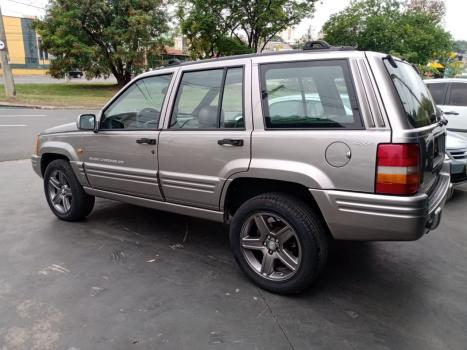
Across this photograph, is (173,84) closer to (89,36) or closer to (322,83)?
(322,83)

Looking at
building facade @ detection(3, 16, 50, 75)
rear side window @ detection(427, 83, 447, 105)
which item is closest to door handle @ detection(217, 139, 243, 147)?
rear side window @ detection(427, 83, 447, 105)

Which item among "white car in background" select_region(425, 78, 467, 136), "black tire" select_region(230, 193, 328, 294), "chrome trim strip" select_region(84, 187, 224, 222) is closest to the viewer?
"black tire" select_region(230, 193, 328, 294)

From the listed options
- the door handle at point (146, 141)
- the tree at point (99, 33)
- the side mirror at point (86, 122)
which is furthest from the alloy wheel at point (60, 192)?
the tree at point (99, 33)

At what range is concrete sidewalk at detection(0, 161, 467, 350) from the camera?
253 cm

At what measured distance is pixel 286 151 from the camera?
280 centimetres

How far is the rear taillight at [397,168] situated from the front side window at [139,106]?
6.66 ft

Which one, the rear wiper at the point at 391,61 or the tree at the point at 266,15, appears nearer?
the rear wiper at the point at 391,61

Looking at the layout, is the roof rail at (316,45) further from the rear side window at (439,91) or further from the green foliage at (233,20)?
the green foliage at (233,20)

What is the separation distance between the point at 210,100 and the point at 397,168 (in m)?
1.63

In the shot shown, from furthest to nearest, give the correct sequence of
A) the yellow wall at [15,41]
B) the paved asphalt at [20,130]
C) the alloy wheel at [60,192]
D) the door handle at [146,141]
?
the yellow wall at [15,41] → the paved asphalt at [20,130] → the alloy wheel at [60,192] → the door handle at [146,141]

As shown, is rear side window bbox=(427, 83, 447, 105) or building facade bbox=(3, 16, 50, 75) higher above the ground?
building facade bbox=(3, 16, 50, 75)

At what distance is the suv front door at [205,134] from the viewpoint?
10.1ft

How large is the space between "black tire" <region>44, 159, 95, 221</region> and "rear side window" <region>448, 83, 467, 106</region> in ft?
23.1

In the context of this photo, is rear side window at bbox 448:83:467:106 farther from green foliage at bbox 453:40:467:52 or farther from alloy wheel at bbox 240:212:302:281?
green foliage at bbox 453:40:467:52
